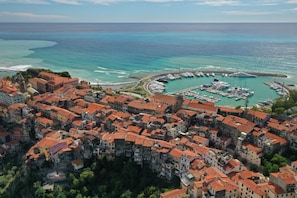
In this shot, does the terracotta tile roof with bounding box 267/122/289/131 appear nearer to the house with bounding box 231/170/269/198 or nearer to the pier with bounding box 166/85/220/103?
the house with bounding box 231/170/269/198

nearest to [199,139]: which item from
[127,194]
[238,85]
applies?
[127,194]

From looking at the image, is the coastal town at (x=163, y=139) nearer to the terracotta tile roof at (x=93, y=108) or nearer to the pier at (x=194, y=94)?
the terracotta tile roof at (x=93, y=108)

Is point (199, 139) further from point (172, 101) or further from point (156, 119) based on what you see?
point (172, 101)

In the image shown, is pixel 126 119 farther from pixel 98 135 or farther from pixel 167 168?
pixel 167 168

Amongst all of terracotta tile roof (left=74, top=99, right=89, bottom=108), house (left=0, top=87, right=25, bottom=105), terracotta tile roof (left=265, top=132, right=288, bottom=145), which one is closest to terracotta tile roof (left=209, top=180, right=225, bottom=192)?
terracotta tile roof (left=265, top=132, right=288, bottom=145)

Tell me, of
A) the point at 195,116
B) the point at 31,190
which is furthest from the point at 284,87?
the point at 31,190

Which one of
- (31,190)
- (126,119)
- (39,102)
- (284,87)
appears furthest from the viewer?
(284,87)

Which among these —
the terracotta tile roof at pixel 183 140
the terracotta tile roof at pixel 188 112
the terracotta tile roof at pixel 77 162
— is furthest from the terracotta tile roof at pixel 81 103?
the terracotta tile roof at pixel 183 140

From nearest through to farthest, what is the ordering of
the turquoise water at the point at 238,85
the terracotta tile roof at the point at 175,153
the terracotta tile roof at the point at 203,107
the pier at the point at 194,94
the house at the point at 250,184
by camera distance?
the house at the point at 250,184 < the terracotta tile roof at the point at 175,153 < the terracotta tile roof at the point at 203,107 < the pier at the point at 194,94 < the turquoise water at the point at 238,85

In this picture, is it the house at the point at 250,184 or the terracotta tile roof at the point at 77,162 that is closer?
the house at the point at 250,184
